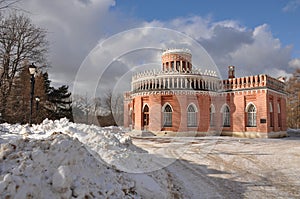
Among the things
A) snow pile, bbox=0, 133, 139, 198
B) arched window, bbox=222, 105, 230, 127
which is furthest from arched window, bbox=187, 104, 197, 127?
snow pile, bbox=0, 133, 139, 198

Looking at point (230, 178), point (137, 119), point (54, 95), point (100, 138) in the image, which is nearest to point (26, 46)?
point (137, 119)

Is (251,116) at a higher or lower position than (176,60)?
lower

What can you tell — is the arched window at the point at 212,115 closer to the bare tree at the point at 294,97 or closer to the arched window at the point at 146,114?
the arched window at the point at 146,114

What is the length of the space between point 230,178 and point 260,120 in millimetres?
17885

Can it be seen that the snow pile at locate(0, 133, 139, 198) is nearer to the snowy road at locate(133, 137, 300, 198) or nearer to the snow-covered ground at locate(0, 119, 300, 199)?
the snow-covered ground at locate(0, 119, 300, 199)

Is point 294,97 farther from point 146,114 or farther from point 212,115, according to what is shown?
point 146,114

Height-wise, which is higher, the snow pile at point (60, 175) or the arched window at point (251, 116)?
the arched window at point (251, 116)

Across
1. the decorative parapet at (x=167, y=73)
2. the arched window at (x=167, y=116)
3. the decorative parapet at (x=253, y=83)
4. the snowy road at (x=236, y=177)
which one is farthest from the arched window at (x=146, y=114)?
the snowy road at (x=236, y=177)

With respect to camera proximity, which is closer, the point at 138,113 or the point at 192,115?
→ the point at 192,115

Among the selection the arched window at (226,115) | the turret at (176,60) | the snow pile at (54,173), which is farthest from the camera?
the turret at (176,60)

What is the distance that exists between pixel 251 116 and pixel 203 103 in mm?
5452

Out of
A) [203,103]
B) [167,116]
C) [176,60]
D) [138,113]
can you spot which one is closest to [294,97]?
[203,103]

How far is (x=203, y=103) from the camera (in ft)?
78.4

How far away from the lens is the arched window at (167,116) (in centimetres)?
2332
